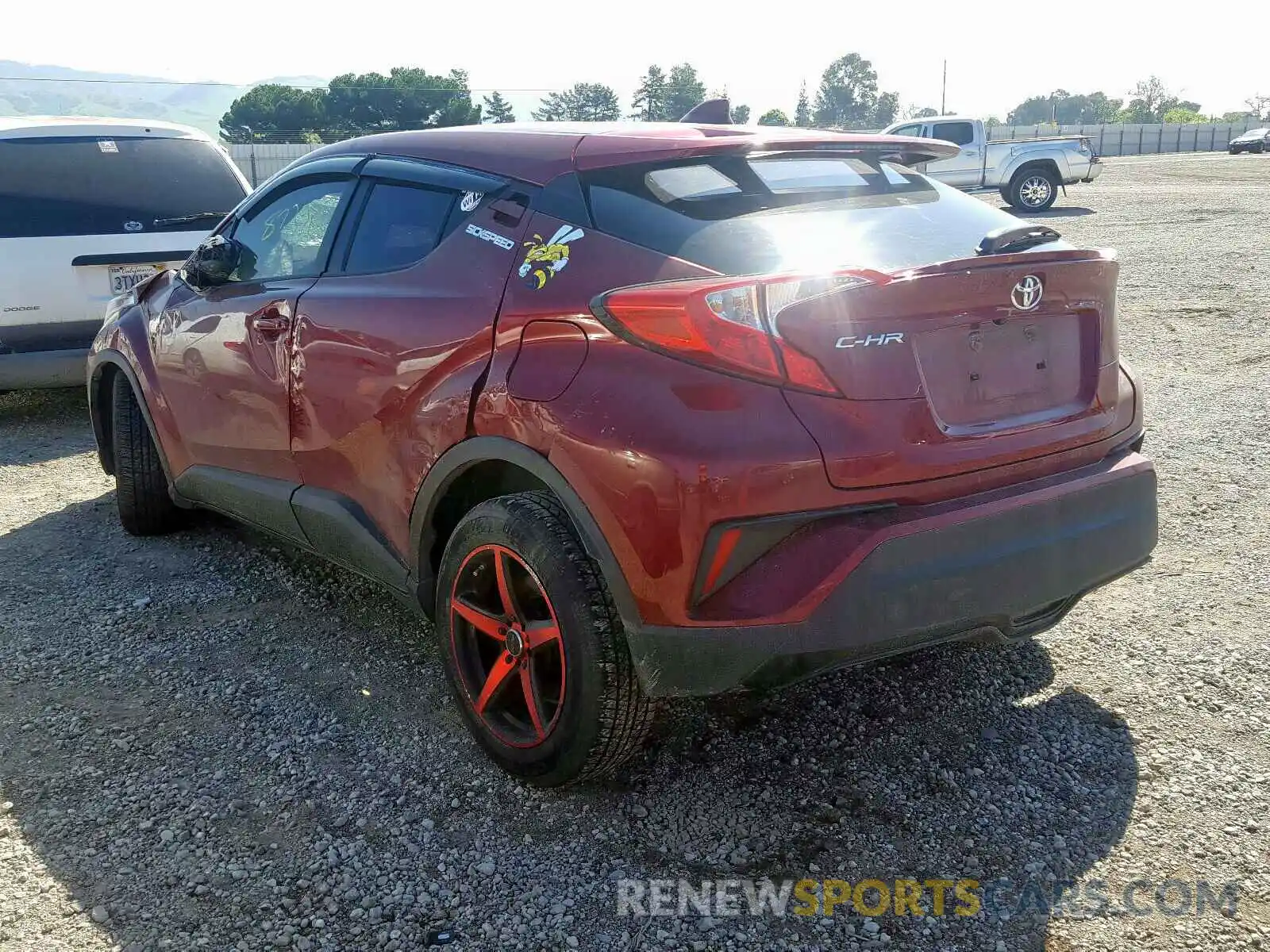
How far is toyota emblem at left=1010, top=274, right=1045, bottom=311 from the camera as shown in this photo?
2.70 metres

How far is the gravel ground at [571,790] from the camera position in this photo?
253cm

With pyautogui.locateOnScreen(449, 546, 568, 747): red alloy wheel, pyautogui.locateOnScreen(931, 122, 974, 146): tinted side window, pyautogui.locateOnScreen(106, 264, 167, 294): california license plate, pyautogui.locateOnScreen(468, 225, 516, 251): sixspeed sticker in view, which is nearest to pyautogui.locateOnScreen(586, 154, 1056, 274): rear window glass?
pyautogui.locateOnScreen(468, 225, 516, 251): sixspeed sticker

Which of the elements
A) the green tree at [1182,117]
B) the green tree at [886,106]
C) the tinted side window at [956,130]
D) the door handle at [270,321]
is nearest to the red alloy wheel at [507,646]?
the door handle at [270,321]

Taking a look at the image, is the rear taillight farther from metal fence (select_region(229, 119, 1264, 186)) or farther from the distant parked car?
→ the distant parked car

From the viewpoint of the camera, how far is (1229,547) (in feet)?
14.5

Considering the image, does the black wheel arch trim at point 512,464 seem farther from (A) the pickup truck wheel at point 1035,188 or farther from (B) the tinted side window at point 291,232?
(A) the pickup truck wheel at point 1035,188

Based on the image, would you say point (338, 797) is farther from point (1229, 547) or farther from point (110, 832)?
point (1229, 547)

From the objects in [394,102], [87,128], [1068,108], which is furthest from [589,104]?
[1068,108]

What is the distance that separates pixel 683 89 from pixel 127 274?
3079 inches

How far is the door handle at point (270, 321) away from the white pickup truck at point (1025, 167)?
18.9 meters

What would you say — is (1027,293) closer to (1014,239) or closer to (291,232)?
(1014,239)

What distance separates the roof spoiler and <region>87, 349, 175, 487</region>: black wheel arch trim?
2559mm

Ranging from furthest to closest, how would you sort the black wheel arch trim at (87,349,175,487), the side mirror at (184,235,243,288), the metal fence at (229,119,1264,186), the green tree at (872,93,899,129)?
the green tree at (872,93,899,129) < the metal fence at (229,119,1264,186) < the black wheel arch trim at (87,349,175,487) < the side mirror at (184,235,243,288)

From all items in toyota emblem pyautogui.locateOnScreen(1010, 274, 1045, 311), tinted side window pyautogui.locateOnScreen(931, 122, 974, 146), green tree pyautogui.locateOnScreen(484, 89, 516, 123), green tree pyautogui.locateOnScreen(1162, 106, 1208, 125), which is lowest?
toyota emblem pyautogui.locateOnScreen(1010, 274, 1045, 311)
